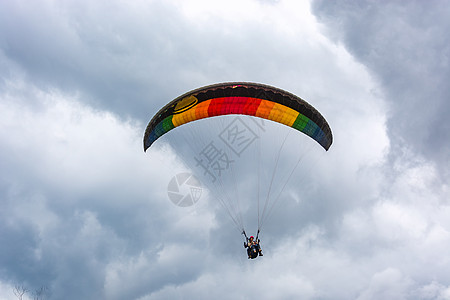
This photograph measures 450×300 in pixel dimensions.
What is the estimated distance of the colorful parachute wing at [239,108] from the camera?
25094mm

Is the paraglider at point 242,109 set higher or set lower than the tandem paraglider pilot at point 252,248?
higher

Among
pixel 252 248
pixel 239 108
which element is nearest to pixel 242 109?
pixel 239 108

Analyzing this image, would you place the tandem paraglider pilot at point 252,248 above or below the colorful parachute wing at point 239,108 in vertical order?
below

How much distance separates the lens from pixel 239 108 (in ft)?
89.0

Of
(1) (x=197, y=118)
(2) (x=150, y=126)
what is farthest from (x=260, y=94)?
(2) (x=150, y=126)

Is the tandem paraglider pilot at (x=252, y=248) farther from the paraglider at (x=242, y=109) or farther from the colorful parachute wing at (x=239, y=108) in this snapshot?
the colorful parachute wing at (x=239, y=108)

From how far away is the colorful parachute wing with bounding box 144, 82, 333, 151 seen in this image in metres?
25.1

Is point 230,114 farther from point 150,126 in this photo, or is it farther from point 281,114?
point 150,126

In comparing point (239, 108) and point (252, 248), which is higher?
point (239, 108)

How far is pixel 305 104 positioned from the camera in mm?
26188

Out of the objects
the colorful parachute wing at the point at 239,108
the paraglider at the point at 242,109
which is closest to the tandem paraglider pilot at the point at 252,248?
the paraglider at the point at 242,109

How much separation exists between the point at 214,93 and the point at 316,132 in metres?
8.52

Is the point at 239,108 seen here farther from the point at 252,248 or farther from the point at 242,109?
the point at 252,248

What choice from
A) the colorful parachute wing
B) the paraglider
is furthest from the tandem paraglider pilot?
the colorful parachute wing
